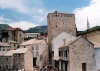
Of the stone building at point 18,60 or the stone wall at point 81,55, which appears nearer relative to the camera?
the stone wall at point 81,55

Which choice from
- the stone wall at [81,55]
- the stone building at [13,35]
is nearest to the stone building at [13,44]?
the stone building at [13,35]

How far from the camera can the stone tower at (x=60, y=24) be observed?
167 feet

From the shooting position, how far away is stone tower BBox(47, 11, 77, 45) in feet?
167

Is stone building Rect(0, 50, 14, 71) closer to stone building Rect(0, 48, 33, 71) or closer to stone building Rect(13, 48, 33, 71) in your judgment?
stone building Rect(0, 48, 33, 71)

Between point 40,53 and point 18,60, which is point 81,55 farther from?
point 40,53

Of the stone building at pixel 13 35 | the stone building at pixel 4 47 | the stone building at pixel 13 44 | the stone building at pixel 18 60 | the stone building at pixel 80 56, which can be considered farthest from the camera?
the stone building at pixel 13 35

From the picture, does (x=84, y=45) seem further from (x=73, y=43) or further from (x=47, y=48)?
(x=47, y=48)

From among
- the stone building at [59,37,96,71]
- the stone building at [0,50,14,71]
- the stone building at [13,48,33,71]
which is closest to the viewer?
the stone building at [59,37,96,71]

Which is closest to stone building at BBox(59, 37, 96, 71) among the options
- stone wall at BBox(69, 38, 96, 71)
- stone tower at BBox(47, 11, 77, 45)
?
stone wall at BBox(69, 38, 96, 71)

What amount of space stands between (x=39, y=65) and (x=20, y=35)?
69.6 ft

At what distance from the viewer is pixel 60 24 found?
51594 millimetres

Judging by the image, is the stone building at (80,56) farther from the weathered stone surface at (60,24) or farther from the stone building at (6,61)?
the stone building at (6,61)

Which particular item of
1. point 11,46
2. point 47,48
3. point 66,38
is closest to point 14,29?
point 11,46

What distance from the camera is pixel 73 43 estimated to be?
1163 inches
